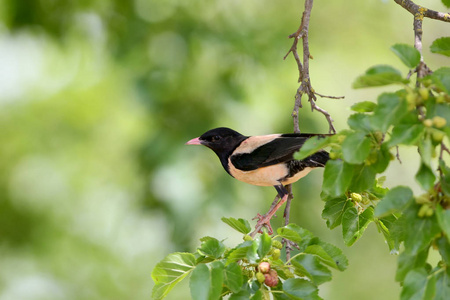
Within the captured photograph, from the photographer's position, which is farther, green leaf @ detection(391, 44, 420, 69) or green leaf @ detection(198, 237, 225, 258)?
green leaf @ detection(198, 237, 225, 258)

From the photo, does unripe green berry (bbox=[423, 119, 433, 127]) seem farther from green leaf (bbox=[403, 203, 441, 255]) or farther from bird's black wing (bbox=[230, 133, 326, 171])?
bird's black wing (bbox=[230, 133, 326, 171])

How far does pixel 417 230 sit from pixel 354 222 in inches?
34.9

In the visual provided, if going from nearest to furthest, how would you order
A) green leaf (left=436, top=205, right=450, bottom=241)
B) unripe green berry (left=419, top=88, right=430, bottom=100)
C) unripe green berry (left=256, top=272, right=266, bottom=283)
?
green leaf (left=436, top=205, right=450, bottom=241), unripe green berry (left=419, top=88, right=430, bottom=100), unripe green berry (left=256, top=272, right=266, bottom=283)

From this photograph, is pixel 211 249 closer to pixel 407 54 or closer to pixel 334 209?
pixel 334 209

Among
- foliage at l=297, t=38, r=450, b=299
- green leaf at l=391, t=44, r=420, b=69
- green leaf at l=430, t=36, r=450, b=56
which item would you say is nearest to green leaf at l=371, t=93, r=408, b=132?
foliage at l=297, t=38, r=450, b=299

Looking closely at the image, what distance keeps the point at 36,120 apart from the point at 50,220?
176 cm

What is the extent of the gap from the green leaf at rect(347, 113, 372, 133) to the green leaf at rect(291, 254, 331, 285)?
576 millimetres

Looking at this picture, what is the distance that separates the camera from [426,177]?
1855 millimetres

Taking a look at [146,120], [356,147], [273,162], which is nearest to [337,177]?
[356,147]

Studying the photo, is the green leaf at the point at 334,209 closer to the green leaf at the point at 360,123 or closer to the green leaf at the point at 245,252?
the green leaf at the point at 245,252

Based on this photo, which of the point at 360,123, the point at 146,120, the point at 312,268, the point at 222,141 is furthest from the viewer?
the point at 146,120

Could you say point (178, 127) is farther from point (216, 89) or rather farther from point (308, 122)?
point (308, 122)

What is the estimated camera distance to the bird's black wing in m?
3.50

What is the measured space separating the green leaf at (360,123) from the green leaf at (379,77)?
13cm
